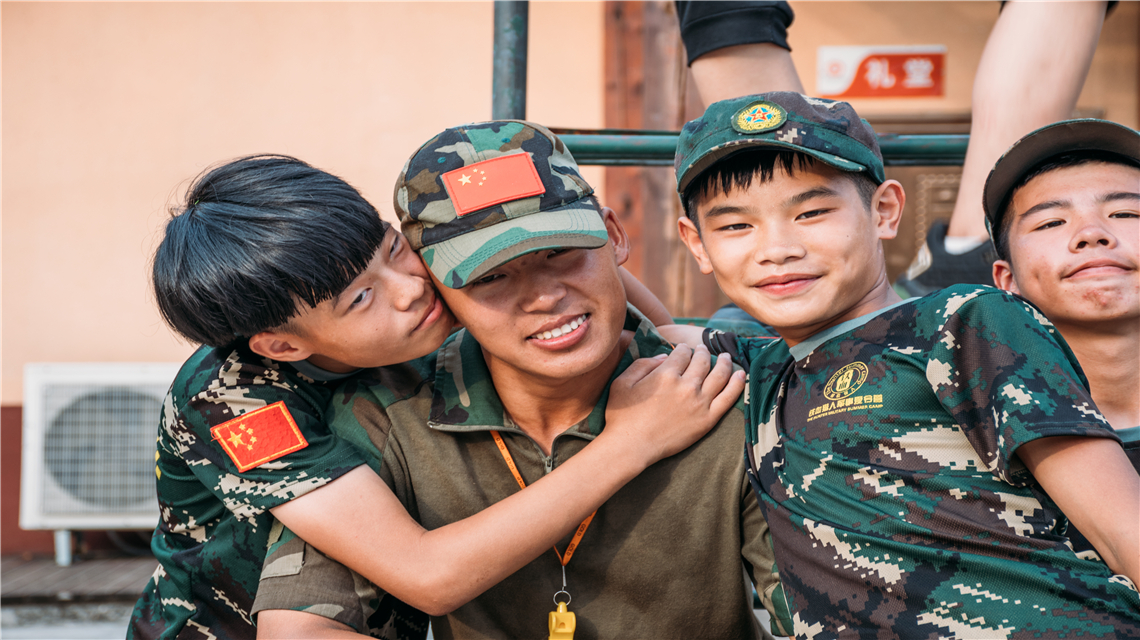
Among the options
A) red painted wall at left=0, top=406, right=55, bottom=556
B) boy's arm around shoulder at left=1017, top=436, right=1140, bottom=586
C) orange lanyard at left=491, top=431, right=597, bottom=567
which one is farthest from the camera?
red painted wall at left=0, top=406, right=55, bottom=556

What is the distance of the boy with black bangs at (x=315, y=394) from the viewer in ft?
4.43

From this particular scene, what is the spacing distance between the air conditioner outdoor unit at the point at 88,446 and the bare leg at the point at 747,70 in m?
3.22

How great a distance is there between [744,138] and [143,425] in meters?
3.71

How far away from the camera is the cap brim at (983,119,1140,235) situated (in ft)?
4.67

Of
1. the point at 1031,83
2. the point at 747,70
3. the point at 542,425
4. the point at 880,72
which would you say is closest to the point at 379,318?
the point at 542,425

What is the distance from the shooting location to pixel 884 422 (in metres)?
1.26

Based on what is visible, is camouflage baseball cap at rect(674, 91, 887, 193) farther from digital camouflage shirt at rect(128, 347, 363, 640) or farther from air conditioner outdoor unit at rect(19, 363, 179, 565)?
air conditioner outdoor unit at rect(19, 363, 179, 565)

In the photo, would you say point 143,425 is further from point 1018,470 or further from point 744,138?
point 1018,470

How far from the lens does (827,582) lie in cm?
128

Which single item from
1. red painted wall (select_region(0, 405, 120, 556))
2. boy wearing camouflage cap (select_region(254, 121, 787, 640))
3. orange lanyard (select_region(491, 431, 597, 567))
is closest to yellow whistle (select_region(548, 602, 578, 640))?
Result: boy wearing camouflage cap (select_region(254, 121, 787, 640))

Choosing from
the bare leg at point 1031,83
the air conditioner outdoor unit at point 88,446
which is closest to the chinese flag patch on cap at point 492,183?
the bare leg at point 1031,83

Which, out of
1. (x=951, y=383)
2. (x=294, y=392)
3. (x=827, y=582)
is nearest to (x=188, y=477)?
(x=294, y=392)

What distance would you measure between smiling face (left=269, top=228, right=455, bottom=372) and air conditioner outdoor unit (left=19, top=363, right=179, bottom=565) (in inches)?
116

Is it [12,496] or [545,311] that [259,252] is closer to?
[545,311]
